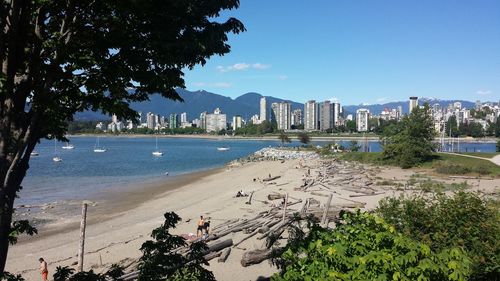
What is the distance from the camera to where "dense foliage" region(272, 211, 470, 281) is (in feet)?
15.8

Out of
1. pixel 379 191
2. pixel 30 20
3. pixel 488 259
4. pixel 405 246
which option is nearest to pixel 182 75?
pixel 30 20

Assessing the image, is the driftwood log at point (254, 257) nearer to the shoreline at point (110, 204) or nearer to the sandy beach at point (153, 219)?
the sandy beach at point (153, 219)

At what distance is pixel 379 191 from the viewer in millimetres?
32344

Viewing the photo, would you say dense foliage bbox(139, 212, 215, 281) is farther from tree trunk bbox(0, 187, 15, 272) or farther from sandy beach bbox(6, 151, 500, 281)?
sandy beach bbox(6, 151, 500, 281)

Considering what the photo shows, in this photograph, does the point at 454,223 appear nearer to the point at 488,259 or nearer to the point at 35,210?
the point at 488,259

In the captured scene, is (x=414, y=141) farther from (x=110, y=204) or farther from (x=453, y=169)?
(x=110, y=204)

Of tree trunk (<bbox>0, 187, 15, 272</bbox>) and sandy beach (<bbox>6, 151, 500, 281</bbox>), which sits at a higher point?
tree trunk (<bbox>0, 187, 15, 272</bbox>)

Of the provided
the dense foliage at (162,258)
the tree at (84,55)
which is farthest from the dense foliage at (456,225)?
the tree at (84,55)

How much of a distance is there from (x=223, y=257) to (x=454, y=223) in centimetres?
855

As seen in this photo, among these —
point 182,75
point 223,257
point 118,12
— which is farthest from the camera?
point 223,257

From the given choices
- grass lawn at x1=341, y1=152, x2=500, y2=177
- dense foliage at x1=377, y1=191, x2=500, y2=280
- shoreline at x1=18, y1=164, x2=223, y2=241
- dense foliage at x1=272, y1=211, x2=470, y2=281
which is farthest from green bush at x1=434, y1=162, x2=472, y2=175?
dense foliage at x1=272, y1=211, x2=470, y2=281

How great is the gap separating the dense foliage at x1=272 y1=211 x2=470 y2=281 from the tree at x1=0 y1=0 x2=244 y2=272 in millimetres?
3254

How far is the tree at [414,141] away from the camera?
52.5 m

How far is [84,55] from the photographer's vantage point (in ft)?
18.2
